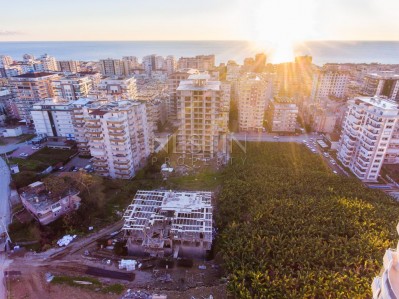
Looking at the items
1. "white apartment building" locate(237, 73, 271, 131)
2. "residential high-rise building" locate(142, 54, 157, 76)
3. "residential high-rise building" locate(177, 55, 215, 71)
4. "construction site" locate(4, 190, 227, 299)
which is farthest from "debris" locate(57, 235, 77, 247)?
"residential high-rise building" locate(142, 54, 157, 76)

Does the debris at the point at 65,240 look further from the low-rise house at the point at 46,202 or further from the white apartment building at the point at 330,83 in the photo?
the white apartment building at the point at 330,83

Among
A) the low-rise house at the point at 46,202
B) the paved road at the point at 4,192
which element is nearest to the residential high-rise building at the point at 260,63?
the low-rise house at the point at 46,202

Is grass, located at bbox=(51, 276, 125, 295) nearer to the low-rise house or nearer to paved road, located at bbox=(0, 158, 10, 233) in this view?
the low-rise house

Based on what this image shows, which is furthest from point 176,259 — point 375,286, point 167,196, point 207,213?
point 375,286

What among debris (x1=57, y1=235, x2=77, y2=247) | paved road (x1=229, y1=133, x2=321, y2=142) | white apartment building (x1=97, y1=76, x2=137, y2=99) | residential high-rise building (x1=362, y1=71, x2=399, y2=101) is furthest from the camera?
residential high-rise building (x1=362, y1=71, x2=399, y2=101)

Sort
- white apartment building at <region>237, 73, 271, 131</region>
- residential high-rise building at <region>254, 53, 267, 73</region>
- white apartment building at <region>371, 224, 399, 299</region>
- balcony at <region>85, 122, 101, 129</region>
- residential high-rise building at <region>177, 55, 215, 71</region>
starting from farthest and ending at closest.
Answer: residential high-rise building at <region>254, 53, 267, 73</region>, residential high-rise building at <region>177, 55, 215, 71</region>, white apartment building at <region>237, 73, 271, 131</region>, balcony at <region>85, 122, 101, 129</region>, white apartment building at <region>371, 224, 399, 299</region>

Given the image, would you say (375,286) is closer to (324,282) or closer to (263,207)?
(324,282)
